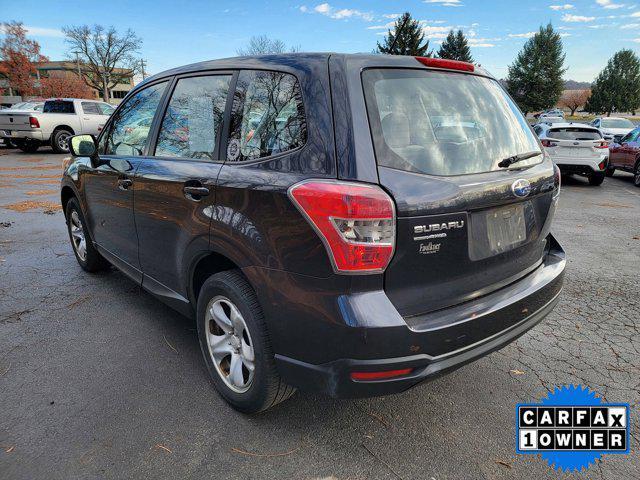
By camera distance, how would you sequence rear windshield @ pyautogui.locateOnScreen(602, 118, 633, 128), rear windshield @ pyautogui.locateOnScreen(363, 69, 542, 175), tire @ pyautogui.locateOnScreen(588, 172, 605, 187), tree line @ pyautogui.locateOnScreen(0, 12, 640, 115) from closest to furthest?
1. rear windshield @ pyautogui.locateOnScreen(363, 69, 542, 175)
2. tire @ pyautogui.locateOnScreen(588, 172, 605, 187)
3. rear windshield @ pyautogui.locateOnScreen(602, 118, 633, 128)
4. tree line @ pyautogui.locateOnScreen(0, 12, 640, 115)

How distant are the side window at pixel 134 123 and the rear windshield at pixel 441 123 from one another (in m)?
1.79

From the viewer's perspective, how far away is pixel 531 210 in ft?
7.84

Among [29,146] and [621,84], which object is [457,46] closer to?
[621,84]

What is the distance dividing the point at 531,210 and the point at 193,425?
2.12 m

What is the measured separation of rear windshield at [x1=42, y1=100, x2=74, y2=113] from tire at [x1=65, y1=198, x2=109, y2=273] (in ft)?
48.6

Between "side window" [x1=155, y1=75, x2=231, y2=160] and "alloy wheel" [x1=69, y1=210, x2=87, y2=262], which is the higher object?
"side window" [x1=155, y1=75, x2=231, y2=160]

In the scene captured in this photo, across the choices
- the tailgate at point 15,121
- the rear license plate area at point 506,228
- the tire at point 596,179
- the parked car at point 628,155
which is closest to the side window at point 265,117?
the rear license plate area at point 506,228

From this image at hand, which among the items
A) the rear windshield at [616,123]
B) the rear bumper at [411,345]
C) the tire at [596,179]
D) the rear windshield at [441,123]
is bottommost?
the tire at [596,179]

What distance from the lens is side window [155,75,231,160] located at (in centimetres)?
254

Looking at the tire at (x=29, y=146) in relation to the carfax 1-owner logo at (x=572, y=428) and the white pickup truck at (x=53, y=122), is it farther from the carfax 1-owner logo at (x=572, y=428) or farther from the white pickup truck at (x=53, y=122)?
the carfax 1-owner logo at (x=572, y=428)

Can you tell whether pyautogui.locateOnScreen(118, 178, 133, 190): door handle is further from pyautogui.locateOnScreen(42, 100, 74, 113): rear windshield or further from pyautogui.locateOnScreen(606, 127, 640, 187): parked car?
pyautogui.locateOnScreen(42, 100, 74, 113): rear windshield

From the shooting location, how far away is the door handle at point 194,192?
239cm

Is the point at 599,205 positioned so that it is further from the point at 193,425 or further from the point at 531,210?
the point at 193,425

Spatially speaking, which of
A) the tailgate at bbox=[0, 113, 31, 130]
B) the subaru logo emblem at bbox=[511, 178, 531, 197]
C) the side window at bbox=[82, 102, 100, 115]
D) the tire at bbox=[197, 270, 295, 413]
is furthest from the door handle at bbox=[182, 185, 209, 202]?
the side window at bbox=[82, 102, 100, 115]
